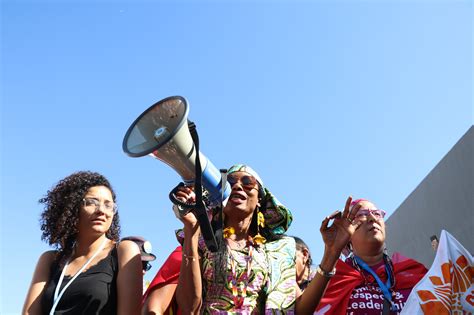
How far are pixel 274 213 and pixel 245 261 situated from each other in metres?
0.61

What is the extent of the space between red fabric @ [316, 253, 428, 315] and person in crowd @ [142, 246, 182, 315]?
1050 millimetres

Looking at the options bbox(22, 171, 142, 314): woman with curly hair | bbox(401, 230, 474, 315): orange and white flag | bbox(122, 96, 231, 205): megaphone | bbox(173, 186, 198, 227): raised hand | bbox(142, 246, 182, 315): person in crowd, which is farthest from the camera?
bbox(142, 246, 182, 315): person in crowd

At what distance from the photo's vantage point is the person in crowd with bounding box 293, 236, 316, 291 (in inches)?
167

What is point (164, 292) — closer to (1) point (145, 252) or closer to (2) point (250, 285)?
(2) point (250, 285)

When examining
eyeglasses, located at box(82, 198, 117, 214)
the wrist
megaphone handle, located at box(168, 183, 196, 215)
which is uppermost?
eyeglasses, located at box(82, 198, 117, 214)

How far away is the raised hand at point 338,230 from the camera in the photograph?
3.18 metres

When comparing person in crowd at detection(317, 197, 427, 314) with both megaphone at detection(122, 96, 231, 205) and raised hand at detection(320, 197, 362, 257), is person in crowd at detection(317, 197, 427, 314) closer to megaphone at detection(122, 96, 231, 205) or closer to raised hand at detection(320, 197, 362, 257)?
raised hand at detection(320, 197, 362, 257)

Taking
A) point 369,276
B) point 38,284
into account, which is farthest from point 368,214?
point 38,284

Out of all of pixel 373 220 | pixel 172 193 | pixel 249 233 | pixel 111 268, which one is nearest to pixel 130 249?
pixel 111 268

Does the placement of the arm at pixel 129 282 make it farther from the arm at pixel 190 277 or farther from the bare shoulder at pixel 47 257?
the bare shoulder at pixel 47 257

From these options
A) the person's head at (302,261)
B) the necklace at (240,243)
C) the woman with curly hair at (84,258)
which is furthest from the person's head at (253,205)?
the woman with curly hair at (84,258)

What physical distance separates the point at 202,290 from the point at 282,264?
0.62 m

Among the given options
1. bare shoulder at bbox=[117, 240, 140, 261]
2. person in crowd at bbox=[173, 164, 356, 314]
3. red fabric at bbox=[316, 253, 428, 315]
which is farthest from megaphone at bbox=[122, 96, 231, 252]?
red fabric at bbox=[316, 253, 428, 315]

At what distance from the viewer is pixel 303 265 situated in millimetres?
4512
